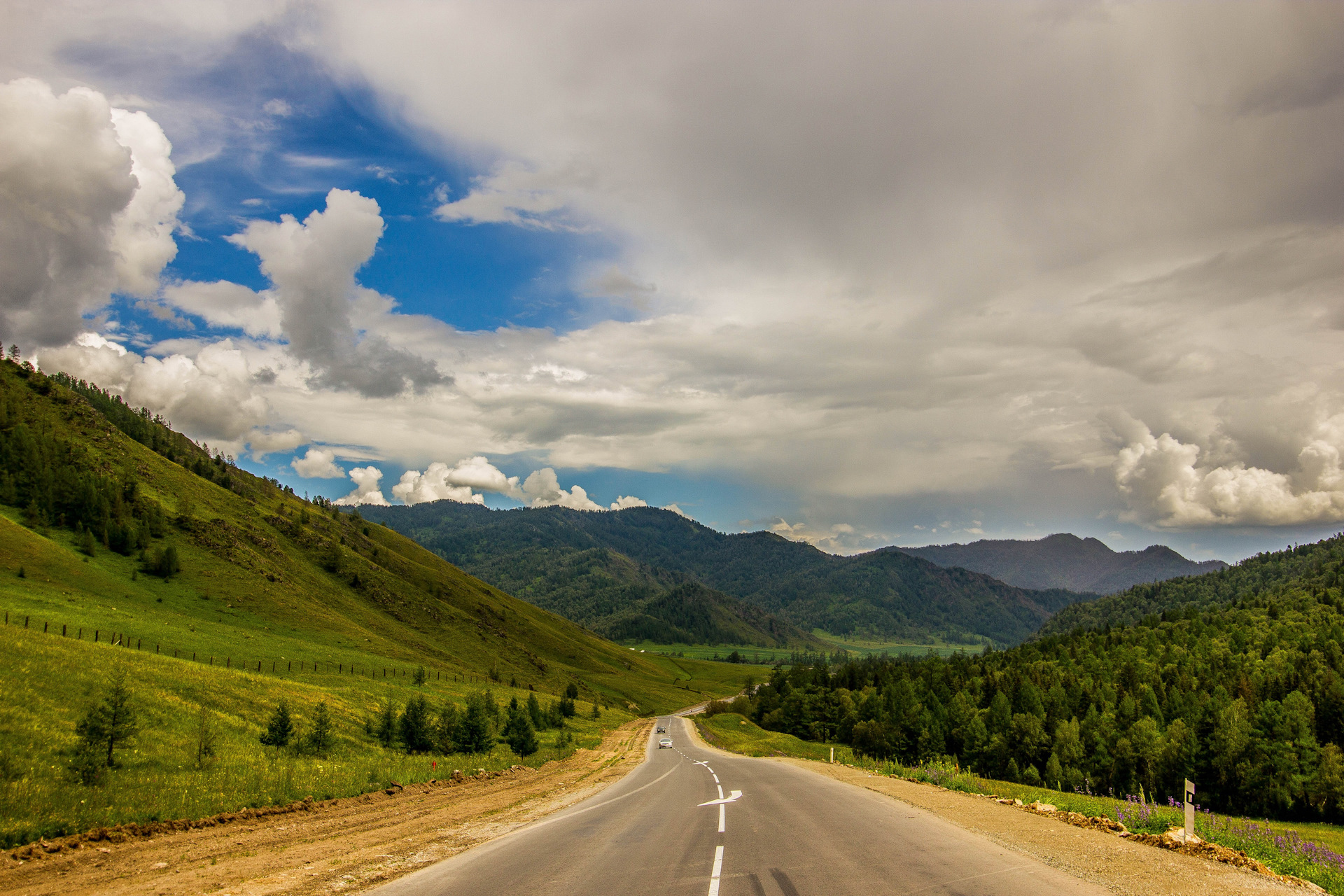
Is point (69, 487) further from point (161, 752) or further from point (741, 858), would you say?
point (741, 858)

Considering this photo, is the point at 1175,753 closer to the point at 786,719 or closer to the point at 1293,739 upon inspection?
the point at 1293,739

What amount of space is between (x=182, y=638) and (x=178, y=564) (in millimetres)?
51170

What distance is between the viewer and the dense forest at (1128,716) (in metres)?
99.1

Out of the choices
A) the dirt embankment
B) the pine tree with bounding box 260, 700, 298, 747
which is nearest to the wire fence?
the pine tree with bounding box 260, 700, 298, 747

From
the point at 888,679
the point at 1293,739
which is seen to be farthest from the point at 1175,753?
the point at 888,679

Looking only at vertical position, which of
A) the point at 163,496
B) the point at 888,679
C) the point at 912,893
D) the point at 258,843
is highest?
A: the point at 163,496

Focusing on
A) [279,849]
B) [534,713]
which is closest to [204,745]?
[279,849]

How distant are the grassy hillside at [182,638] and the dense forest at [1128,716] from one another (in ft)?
179

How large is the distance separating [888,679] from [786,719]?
27.1m

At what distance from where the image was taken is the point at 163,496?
481 ft

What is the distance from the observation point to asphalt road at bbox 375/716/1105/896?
12188mm

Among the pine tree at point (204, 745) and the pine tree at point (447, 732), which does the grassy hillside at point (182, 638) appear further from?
the pine tree at point (447, 732)

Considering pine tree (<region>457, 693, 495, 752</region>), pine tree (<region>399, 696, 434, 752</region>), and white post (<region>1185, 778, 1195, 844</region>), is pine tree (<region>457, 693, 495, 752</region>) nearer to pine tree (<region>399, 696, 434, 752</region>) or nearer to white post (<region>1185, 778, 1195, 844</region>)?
pine tree (<region>399, 696, 434, 752</region>)

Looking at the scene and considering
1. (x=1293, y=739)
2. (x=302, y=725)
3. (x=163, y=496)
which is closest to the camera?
(x=302, y=725)
